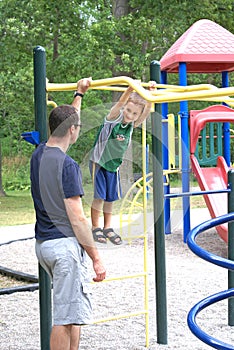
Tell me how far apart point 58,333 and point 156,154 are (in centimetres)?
128

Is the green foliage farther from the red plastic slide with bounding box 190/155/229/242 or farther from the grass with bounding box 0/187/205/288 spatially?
the red plastic slide with bounding box 190/155/229/242

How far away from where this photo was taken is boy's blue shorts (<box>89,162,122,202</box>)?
3975mm

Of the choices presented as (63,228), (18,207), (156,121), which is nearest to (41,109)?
(63,228)

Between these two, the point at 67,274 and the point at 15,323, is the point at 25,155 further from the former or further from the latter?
the point at 67,274

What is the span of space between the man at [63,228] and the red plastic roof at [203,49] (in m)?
6.24

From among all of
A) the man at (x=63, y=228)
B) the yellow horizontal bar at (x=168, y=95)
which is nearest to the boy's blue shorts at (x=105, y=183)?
the yellow horizontal bar at (x=168, y=95)

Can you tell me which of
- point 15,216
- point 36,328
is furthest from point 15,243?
point 36,328

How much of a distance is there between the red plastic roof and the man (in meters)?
6.24

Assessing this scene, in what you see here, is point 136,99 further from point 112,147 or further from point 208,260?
point 208,260

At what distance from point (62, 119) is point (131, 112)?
81cm

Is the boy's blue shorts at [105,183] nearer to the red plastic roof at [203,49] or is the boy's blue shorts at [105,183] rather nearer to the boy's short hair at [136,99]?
the boy's short hair at [136,99]

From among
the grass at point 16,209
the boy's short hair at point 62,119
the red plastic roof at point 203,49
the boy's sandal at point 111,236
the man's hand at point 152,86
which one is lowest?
the grass at point 16,209

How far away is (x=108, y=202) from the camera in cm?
416

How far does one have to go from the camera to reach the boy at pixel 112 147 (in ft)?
13.0
